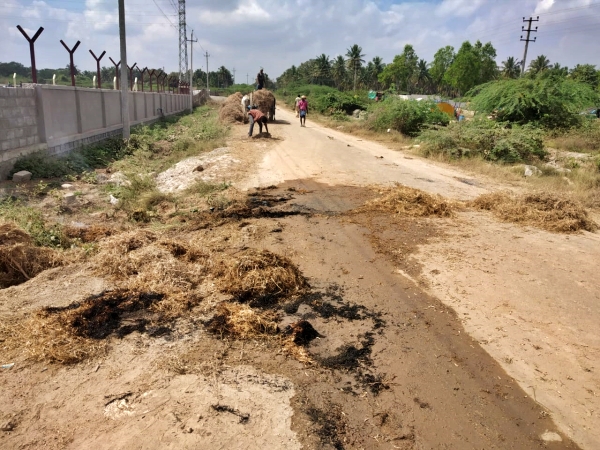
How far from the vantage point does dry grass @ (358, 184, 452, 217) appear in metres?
7.62

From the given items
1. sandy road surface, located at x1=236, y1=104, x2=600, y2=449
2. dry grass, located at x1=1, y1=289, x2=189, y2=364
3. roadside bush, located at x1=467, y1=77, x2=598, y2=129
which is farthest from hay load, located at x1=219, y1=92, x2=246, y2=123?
dry grass, located at x1=1, y1=289, x2=189, y2=364

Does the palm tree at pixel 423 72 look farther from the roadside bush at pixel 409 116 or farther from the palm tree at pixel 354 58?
the roadside bush at pixel 409 116

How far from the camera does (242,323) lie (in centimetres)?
389

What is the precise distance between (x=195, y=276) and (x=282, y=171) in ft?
21.9

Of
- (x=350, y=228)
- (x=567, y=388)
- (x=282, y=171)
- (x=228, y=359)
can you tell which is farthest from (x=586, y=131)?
(x=228, y=359)

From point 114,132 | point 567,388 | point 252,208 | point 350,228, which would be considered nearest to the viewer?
point 567,388

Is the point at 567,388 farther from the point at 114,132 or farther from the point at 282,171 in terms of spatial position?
the point at 114,132

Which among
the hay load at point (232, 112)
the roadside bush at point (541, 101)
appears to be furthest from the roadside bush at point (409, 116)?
the hay load at point (232, 112)

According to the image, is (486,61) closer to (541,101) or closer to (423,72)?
(423,72)

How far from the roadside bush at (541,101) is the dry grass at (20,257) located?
648 inches

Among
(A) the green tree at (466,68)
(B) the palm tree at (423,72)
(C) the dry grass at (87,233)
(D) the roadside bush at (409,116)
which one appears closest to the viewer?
(C) the dry grass at (87,233)

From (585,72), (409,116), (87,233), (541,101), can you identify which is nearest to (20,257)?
(87,233)

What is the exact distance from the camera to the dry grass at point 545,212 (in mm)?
7023

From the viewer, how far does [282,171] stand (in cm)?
1116
